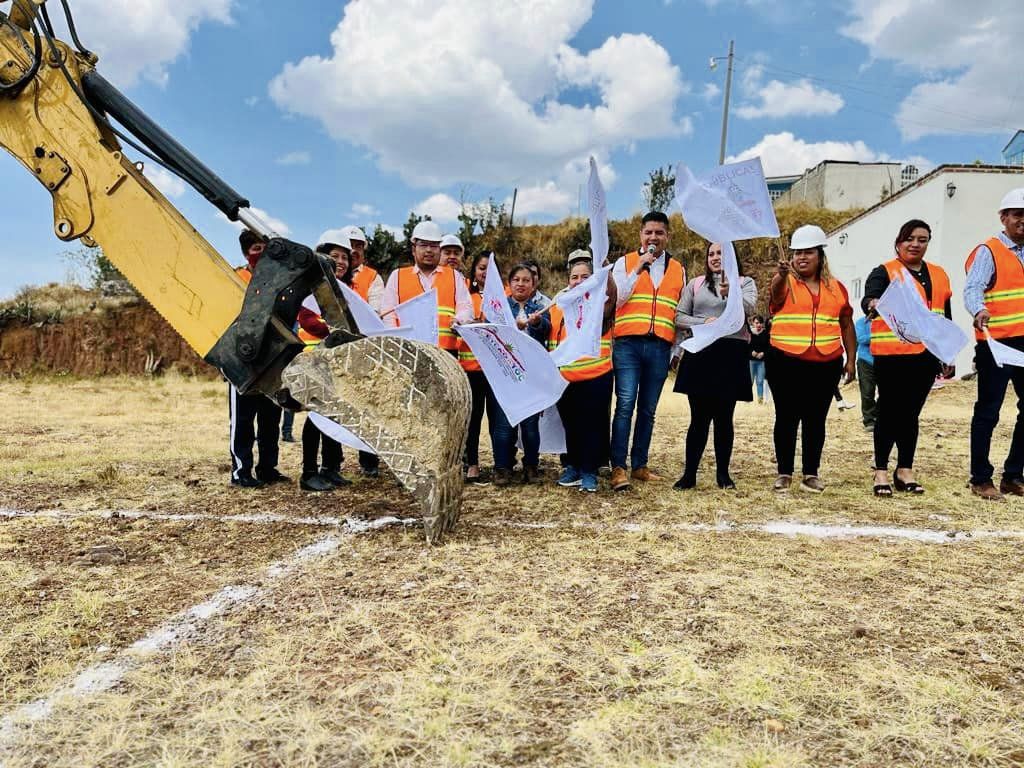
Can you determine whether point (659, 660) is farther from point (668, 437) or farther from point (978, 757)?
point (668, 437)

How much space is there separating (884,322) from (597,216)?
230 cm

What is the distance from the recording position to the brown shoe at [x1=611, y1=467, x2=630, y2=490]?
5.41 meters

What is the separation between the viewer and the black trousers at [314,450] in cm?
556

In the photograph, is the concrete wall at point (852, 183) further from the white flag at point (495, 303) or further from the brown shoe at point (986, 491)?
the white flag at point (495, 303)

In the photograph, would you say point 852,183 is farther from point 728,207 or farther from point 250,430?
point 250,430

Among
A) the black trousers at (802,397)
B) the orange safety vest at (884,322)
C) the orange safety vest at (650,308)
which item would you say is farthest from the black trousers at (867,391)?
the orange safety vest at (650,308)

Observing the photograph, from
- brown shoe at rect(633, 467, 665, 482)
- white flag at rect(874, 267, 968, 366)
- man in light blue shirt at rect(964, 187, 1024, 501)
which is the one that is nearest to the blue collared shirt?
man in light blue shirt at rect(964, 187, 1024, 501)

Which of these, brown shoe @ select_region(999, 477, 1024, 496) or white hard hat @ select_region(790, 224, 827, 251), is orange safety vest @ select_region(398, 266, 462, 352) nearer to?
white hard hat @ select_region(790, 224, 827, 251)

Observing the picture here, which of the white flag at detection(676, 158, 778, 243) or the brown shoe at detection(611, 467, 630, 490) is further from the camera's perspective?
the brown shoe at detection(611, 467, 630, 490)

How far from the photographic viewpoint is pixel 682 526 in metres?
4.42

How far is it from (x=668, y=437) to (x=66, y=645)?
7.14 meters

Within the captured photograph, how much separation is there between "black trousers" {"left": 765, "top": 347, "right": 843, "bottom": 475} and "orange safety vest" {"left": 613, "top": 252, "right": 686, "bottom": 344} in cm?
83

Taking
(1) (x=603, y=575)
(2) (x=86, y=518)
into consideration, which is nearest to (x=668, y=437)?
(1) (x=603, y=575)

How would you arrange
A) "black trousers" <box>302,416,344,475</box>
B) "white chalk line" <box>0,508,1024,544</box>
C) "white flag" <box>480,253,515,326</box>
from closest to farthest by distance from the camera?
"white chalk line" <box>0,508,1024,544</box> < "black trousers" <box>302,416,344,475</box> < "white flag" <box>480,253,515,326</box>
